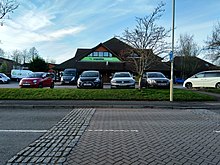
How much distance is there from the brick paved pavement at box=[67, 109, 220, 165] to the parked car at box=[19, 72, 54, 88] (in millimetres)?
12387

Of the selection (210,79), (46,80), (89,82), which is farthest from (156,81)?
(46,80)

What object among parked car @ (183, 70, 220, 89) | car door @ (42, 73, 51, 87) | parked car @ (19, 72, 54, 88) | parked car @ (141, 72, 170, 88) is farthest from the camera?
parked car @ (183, 70, 220, 89)

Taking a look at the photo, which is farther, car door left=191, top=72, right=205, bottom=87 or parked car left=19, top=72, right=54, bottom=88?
car door left=191, top=72, right=205, bottom=87

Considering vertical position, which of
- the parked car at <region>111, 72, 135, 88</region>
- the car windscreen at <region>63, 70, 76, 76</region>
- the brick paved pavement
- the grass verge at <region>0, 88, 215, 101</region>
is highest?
the car windscreen at <region>63, 70, 76, 76</region>

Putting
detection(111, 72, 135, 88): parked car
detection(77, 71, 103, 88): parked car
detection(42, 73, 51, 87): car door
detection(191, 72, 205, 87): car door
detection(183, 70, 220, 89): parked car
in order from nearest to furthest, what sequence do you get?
detection(77, 71, 103, 88): parked car
detection(111, 72, 135, 88): parked car
detection(42, 73, 51, 87): car door
detection(183, 70, 220, 89): parked car
detection(191, 72, 205, 87): car door

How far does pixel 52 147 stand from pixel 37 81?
1497 cm

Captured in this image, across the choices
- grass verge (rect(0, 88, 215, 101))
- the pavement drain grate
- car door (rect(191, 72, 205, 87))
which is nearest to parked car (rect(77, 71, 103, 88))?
grass verge (rect(0, 88, 215, 101))

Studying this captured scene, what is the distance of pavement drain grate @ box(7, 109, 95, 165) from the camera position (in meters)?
4.30

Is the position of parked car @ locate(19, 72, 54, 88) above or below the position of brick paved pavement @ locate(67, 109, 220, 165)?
above

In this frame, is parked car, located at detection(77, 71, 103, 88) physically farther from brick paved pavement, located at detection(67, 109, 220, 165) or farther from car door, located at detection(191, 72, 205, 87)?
car door, located at detection(191, 72, 205, 87)

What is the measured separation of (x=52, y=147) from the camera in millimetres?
5078

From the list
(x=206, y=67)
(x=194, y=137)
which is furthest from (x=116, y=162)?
(x=206, y=67)

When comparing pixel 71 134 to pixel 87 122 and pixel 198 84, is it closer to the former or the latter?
pixel 87 122

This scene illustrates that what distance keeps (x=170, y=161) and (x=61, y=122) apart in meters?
4.64
